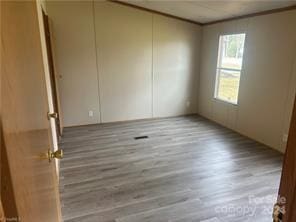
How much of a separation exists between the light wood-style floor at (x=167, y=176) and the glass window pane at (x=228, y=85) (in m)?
0.78

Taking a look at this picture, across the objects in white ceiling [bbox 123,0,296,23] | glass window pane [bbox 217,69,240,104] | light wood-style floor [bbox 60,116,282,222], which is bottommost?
light wood-style floor [bbox 60,116,282,222]

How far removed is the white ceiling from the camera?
10.6ft

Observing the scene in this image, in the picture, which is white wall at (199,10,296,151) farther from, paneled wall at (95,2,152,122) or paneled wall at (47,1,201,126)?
paneled wall at (95,2,152,122)

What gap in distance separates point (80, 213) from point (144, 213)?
636 millimetres

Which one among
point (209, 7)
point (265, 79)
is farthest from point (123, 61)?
point (265, 79)

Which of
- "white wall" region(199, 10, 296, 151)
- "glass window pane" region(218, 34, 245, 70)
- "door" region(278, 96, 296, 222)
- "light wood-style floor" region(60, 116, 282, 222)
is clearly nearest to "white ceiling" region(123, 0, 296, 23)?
"white wall" region(199, 10, 296, 151)

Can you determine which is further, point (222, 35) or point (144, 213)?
point (222, 35)

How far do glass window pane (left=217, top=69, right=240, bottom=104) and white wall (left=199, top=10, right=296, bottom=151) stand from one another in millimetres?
168

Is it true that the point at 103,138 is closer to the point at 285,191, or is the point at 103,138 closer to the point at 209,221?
the point at 209,221

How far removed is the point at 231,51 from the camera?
4516 millimetres

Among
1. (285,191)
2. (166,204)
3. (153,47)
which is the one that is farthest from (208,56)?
(285,191)

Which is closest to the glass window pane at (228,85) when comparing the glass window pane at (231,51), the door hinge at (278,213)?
the glass window pane at (231,51)

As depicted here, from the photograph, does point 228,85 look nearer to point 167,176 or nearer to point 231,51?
point 231,51

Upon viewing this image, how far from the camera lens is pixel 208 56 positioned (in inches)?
201
